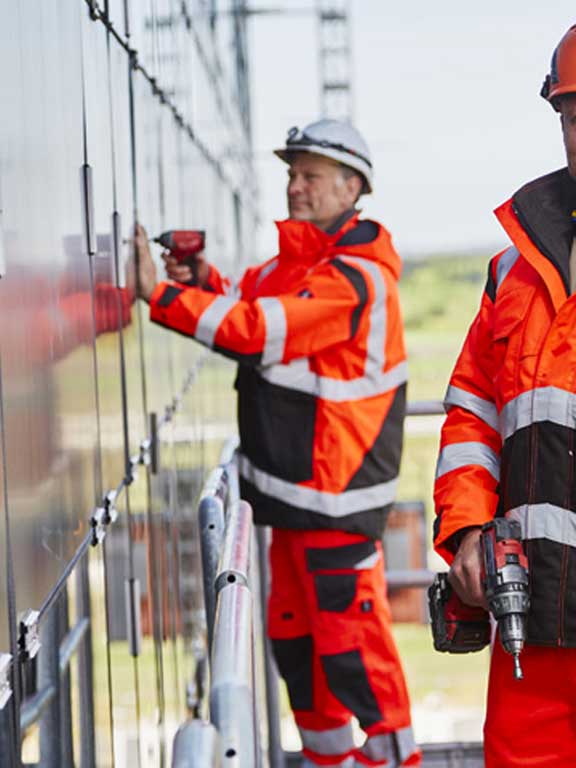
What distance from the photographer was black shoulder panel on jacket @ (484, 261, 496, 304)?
9.01ft

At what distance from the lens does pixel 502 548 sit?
2.47m

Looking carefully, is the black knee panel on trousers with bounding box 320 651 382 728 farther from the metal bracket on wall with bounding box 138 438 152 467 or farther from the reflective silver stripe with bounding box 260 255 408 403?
the metal bracket on wall with bounding box 138 438 152 467

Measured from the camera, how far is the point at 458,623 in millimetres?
2660

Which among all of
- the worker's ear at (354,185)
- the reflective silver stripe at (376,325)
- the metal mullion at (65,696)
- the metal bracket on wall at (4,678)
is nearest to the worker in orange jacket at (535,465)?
the metal mullion at (65,696)

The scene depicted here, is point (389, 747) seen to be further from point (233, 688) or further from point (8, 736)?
point (233, 688)

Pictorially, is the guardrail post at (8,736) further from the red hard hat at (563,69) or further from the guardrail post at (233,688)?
the red hard hat at (563,69)

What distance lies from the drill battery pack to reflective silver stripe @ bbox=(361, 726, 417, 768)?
5.25 ft

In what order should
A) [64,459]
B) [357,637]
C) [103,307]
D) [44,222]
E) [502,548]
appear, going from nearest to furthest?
1. [44,222]
2. [64,459]
3. [502,548]
4. [103,307]
5. [357,637]

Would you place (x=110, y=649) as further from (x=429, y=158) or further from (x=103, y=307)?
(x=429, y=158)

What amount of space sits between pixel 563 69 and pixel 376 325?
175 centimetres

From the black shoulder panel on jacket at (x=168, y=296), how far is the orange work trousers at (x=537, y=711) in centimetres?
135

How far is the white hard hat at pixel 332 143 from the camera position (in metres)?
4.35

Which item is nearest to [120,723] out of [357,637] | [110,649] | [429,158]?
[110,649]

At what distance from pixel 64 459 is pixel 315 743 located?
2.33 m
